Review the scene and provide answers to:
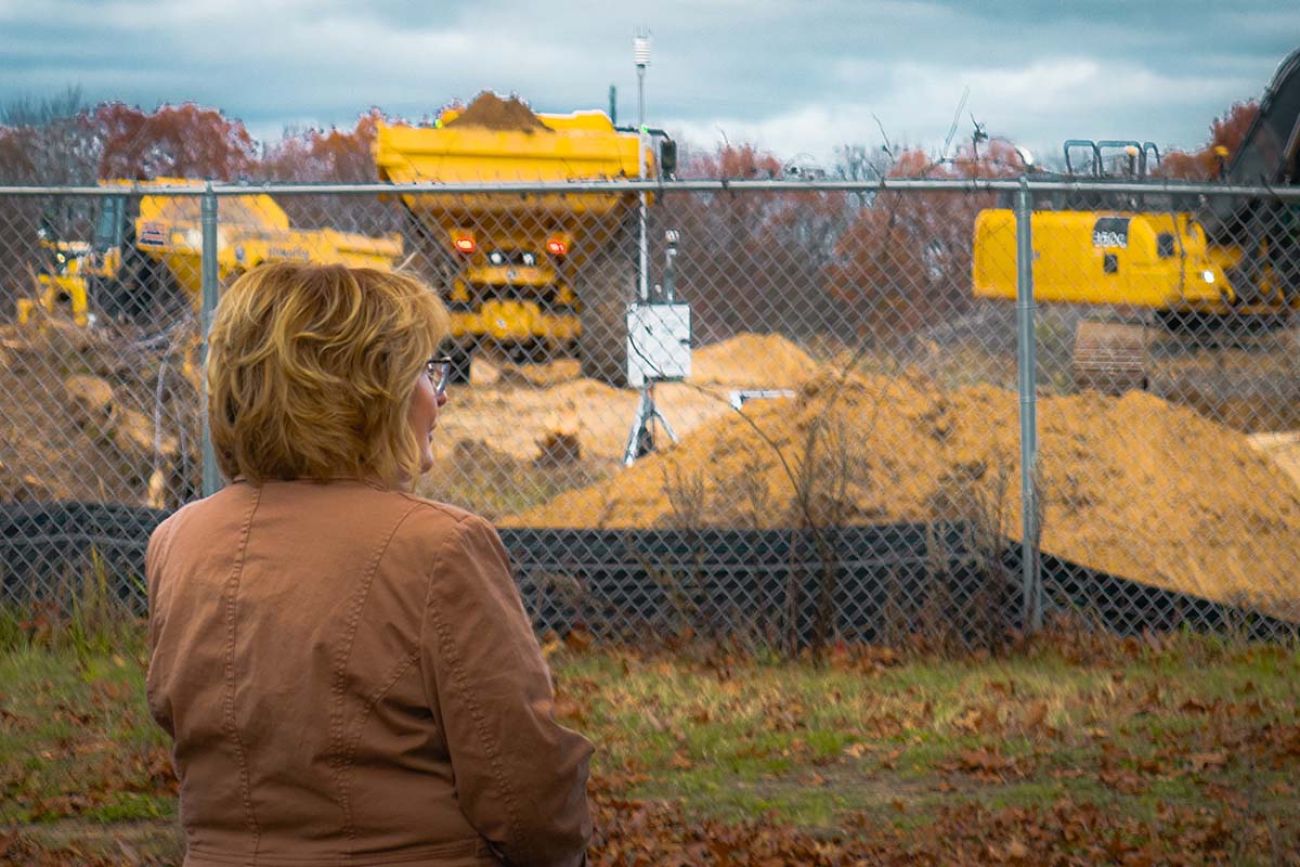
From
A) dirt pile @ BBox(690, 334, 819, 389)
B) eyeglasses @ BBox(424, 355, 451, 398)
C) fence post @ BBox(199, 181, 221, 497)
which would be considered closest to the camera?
eyeglasses @ BBox(424, 355, 451, 398)

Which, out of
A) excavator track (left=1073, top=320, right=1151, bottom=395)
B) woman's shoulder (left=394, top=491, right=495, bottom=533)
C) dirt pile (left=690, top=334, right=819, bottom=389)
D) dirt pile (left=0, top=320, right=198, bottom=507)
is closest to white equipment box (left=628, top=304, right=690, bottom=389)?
dirt pile (left=0, top=320, right=198, bottom=507)

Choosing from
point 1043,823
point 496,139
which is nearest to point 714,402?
point 496,139

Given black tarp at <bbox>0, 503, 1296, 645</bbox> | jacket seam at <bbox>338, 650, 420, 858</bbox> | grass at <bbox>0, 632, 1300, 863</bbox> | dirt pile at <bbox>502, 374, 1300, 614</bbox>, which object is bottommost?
grass at <bbox>0, 632, 1300, 863</bbox>

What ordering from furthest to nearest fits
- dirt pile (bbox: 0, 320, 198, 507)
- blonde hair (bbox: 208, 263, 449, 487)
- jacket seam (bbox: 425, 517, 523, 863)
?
dirt pile (bbox: 0, 320, 198, 507), blonde hair (bbox: 208, 263, 449, 487), jacket seam (bbox: 425, 517, 523, 863)

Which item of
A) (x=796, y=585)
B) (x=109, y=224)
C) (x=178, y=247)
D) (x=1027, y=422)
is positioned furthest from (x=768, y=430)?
(x=109, y=224)

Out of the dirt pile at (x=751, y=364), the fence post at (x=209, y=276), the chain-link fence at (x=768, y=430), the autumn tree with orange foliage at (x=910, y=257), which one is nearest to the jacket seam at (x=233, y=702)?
the chain-link fence at (x=768, y=430)

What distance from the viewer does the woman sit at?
2059 millimetres

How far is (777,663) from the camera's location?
7328 mm

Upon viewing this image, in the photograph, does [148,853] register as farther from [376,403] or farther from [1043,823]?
[376,403]

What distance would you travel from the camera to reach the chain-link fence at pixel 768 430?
748cm

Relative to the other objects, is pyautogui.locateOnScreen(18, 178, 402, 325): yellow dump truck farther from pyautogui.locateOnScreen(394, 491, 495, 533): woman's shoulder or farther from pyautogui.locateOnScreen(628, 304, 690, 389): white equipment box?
pyautogui.locateOnScreen(394, 491, 495, 533): woman's shoulder

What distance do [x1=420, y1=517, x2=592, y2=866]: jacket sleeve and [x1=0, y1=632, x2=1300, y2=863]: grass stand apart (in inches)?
105

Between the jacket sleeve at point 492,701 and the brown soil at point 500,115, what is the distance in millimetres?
12922

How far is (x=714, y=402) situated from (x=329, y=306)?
1199cm
